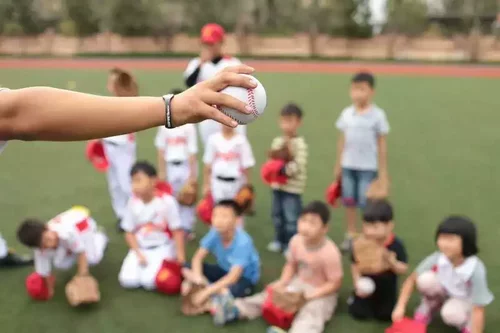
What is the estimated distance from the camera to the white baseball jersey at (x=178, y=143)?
17.6 feet

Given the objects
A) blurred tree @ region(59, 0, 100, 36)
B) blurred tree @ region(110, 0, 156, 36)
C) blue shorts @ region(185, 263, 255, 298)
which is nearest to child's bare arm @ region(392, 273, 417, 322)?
blue shorts @ region(185, 263, 255, 298)

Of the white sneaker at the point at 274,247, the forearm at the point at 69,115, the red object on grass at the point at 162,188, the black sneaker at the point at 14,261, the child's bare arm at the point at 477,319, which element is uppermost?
the forearm at the point at 69,115

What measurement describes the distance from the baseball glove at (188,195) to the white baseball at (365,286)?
6.23 feet

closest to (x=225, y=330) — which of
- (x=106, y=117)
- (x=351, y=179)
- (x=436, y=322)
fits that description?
(x=436, y=322)

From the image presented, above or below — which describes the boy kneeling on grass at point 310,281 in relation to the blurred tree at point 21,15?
below

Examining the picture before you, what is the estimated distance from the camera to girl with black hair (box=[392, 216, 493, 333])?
11.4 feet

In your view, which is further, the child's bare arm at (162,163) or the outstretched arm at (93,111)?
the child's bare arm at (162,163)

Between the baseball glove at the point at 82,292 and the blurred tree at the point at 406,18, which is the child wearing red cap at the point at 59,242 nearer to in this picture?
the baseball glove at the point at 82,292

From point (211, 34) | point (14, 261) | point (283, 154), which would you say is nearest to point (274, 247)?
point (283, 154)

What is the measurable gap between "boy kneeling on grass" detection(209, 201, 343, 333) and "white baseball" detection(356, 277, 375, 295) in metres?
0.18

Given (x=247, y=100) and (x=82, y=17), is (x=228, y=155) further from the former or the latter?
(x=82, y=17)

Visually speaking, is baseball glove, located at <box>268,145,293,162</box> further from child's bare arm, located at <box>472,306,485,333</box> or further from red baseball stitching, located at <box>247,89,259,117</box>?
red baseball stitching, located at <box>247,89,259,117</box>

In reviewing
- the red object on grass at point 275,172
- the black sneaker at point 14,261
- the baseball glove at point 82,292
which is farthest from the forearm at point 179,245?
the black sneaker at point 14,261

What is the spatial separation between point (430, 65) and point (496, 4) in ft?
22.7
